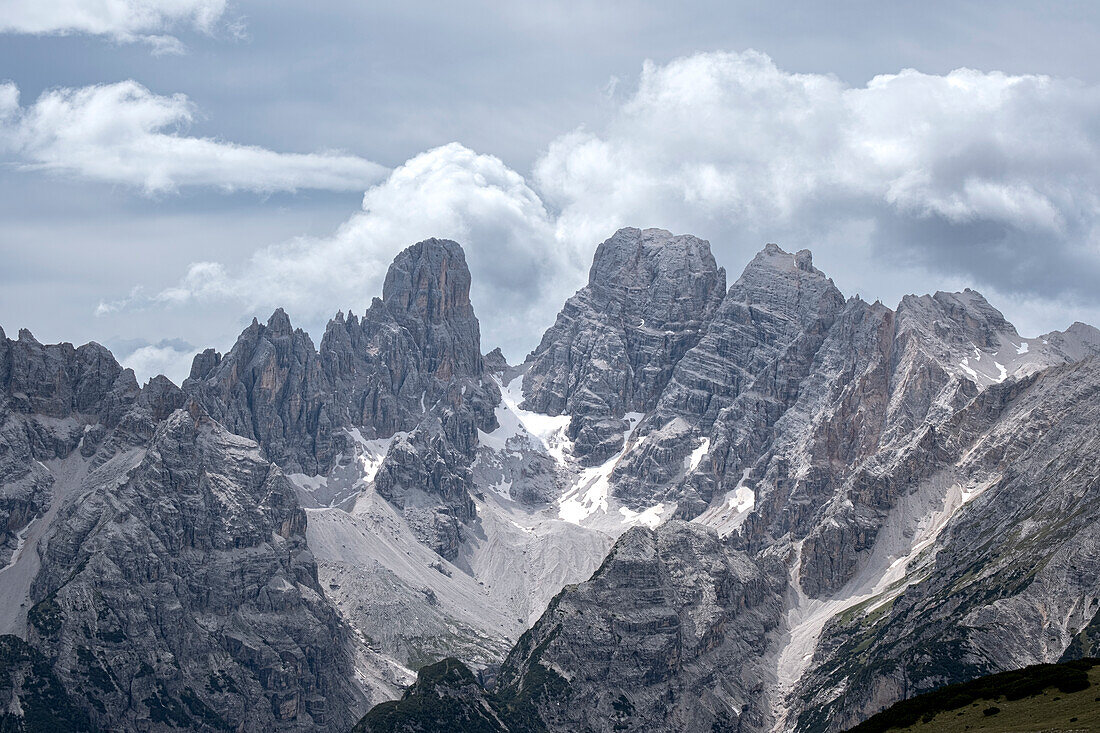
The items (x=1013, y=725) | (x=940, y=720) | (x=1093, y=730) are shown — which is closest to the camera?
(x=1093, y=730)

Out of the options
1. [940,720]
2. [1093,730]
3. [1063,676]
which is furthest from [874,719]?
[1093,730]

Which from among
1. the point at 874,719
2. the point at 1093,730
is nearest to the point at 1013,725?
the point at 1093,730

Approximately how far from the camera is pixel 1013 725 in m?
132

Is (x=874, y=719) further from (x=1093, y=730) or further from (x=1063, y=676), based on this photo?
(x=1093, y=730)

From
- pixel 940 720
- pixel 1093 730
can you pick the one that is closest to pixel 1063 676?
Answer: pixel 940 720

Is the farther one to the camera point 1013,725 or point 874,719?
→ point 874,719

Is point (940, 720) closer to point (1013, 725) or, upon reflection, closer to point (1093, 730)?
point (1013, 725)

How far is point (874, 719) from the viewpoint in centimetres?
15225

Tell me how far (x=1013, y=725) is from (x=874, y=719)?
22.2 meters

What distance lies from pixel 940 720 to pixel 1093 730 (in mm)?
25559

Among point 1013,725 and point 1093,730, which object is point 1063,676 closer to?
point 1013,725

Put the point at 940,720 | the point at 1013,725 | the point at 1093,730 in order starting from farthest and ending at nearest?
the point at 940,720
the point at 1013,725
the point at 1093,730

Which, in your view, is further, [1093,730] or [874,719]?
[874,719]

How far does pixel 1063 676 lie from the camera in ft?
476
